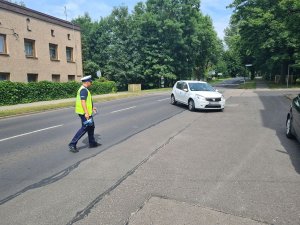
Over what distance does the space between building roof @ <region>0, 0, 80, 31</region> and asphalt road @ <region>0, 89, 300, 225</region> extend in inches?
774

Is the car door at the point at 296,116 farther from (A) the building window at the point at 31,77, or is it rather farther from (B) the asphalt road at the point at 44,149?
(A) the building window at the point at 31,77

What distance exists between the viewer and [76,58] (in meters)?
34.1

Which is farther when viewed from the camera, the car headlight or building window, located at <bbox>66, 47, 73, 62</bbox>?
building window, located at <bbox>66, 47, 73, 62</bbox>

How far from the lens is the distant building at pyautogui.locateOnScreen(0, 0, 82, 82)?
80.8 feet

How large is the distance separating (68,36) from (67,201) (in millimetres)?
31278

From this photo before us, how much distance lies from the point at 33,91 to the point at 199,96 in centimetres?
Answer: 1357

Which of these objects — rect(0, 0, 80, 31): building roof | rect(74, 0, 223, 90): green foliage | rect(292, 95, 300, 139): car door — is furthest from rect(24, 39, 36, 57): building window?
rect(292, 95, 300, 139): car door

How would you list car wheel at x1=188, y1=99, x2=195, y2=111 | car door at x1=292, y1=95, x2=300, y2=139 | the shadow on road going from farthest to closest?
car wheel at x1=188, y1=99, x2=195, y2=111
car door at x1=292, y1=95, x2=300, y2=139
the shadow on road

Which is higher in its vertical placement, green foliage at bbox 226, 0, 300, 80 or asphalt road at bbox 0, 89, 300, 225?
green foliage at bbox 226, 0, 300, 80

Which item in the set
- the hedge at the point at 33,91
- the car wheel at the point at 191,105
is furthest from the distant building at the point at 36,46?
the car wheel at the point at 191,105

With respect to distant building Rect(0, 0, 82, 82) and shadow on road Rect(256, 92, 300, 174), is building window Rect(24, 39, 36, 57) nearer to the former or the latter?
distant building Rect(0, 0, 82, 82)

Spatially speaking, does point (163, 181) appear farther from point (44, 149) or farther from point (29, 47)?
point (29, 47)

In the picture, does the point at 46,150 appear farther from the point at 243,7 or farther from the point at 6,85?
the point at 243,7

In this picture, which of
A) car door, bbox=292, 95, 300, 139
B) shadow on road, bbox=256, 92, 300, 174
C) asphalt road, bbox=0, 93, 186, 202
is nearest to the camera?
asphalt road, bbox=0, 93, 186, 202
